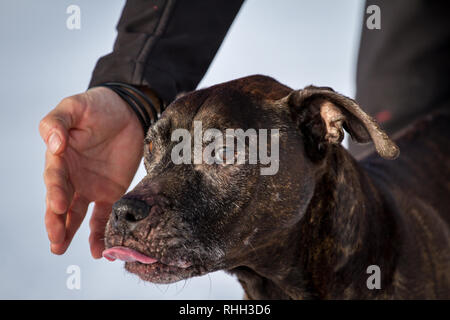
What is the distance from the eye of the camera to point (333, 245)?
232 centimetres

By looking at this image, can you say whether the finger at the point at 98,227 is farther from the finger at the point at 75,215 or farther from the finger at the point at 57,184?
the finger at the point at 57,184

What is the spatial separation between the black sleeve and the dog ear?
0.93m

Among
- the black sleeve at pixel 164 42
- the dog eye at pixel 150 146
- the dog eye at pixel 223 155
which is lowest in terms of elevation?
the dog eye at pixel 223 155

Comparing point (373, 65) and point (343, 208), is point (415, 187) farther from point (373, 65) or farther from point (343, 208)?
point (373, 65)

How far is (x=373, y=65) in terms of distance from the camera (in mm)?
4883

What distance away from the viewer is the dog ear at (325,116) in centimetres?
221

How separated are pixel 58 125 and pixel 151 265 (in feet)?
2.71

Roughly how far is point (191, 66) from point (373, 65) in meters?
2.47

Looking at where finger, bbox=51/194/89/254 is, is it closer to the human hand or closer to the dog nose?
the human hand
